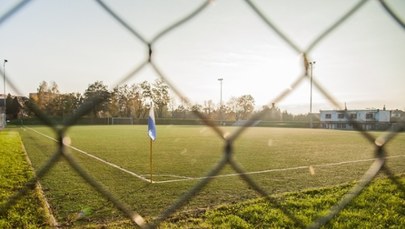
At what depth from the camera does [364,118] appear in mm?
32250

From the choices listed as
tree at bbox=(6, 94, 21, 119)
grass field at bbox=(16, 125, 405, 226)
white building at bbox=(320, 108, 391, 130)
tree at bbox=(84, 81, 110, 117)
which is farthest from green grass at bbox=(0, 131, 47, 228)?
white building at bbox=(320, 108, 391, 130)

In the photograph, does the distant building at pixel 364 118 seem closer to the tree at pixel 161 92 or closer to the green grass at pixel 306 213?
the tree at pixel 161 92

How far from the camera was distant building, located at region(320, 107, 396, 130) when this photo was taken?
122 cm

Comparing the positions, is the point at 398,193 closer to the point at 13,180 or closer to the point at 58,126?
the point at 58,126

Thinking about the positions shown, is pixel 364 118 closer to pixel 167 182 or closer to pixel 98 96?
pixel 167 182

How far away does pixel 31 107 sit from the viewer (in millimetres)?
757

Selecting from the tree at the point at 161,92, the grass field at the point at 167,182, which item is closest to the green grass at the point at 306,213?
the grass field at the point at 167,182

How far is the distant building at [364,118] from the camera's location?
122cm

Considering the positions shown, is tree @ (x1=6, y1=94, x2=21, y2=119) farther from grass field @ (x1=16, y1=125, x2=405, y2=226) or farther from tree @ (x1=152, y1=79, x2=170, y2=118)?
grass field @ (x1=16, y1=125, x2=405, y2=226)

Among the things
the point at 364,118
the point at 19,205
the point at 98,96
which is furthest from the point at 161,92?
the point at 364,118

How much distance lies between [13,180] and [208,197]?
3482mm

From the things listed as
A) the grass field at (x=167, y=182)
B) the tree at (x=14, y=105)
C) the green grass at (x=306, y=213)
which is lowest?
the grass field at (x=167, y=182)

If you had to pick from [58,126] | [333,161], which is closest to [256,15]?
[58,126]

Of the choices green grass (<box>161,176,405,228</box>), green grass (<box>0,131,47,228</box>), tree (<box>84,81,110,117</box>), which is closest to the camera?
tree (<box>84,81,110,117</box>)
